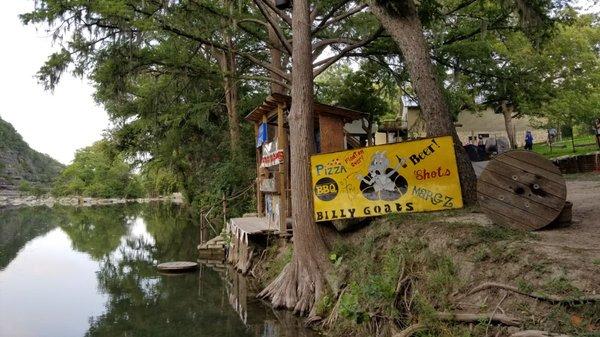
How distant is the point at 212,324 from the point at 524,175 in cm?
719

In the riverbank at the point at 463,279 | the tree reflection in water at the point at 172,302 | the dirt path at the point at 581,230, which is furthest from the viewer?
the tree reflection in water at the point at 172,302

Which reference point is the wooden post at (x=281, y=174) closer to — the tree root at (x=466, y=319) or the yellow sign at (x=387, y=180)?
the yellow sign at (x=387, y=180)

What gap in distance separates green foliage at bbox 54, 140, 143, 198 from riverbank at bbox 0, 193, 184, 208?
1.67 metres

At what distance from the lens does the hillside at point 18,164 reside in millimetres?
88731

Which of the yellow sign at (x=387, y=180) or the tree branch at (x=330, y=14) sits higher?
the tree branch at (x=330, y=14)

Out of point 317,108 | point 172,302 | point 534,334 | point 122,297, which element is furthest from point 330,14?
point 534,334

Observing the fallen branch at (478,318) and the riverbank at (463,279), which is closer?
the riverbank at (463,279)

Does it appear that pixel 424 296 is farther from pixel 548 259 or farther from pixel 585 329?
pixel 585 329

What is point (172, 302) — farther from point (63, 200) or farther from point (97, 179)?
point (63, 200)

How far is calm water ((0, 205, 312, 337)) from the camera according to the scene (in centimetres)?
968

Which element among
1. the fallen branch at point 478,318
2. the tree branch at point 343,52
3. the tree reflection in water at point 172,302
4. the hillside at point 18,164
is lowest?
the tree reflection in water at point 172,302

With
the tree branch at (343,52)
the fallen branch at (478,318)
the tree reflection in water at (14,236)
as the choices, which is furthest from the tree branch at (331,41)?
the tree reflection in water at (14,236)

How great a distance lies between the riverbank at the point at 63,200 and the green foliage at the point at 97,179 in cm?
167

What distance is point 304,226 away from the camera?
9.18 m
